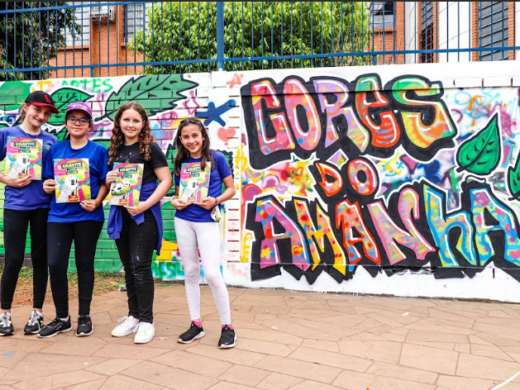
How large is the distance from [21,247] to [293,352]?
2.24 metres

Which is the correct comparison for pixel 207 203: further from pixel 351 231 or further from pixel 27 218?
pixel 351 231

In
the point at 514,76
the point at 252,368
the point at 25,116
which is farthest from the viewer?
the point at 514,76

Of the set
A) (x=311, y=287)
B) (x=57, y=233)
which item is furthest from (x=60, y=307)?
(x=311, y=287)

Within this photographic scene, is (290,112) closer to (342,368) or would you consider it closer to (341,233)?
(341,233)

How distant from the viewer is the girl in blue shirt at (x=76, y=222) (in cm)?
358

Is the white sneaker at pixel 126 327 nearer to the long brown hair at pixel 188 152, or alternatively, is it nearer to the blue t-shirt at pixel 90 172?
the blue t-shirt at pixel 90 172

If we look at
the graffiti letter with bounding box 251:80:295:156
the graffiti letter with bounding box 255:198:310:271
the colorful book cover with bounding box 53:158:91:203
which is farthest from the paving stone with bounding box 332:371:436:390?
the graffiti letter with bounding box 251:80:295:156

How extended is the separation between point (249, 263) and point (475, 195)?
2.52 m

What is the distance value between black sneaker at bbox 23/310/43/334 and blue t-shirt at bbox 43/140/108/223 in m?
0.81

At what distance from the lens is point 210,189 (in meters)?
3.54

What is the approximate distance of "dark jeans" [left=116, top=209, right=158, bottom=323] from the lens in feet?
11.6

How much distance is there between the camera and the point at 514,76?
15.9ft

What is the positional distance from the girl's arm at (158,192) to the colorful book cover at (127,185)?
0.04 metres

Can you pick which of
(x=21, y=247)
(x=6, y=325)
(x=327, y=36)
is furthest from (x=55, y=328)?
(x=327, y=36)
